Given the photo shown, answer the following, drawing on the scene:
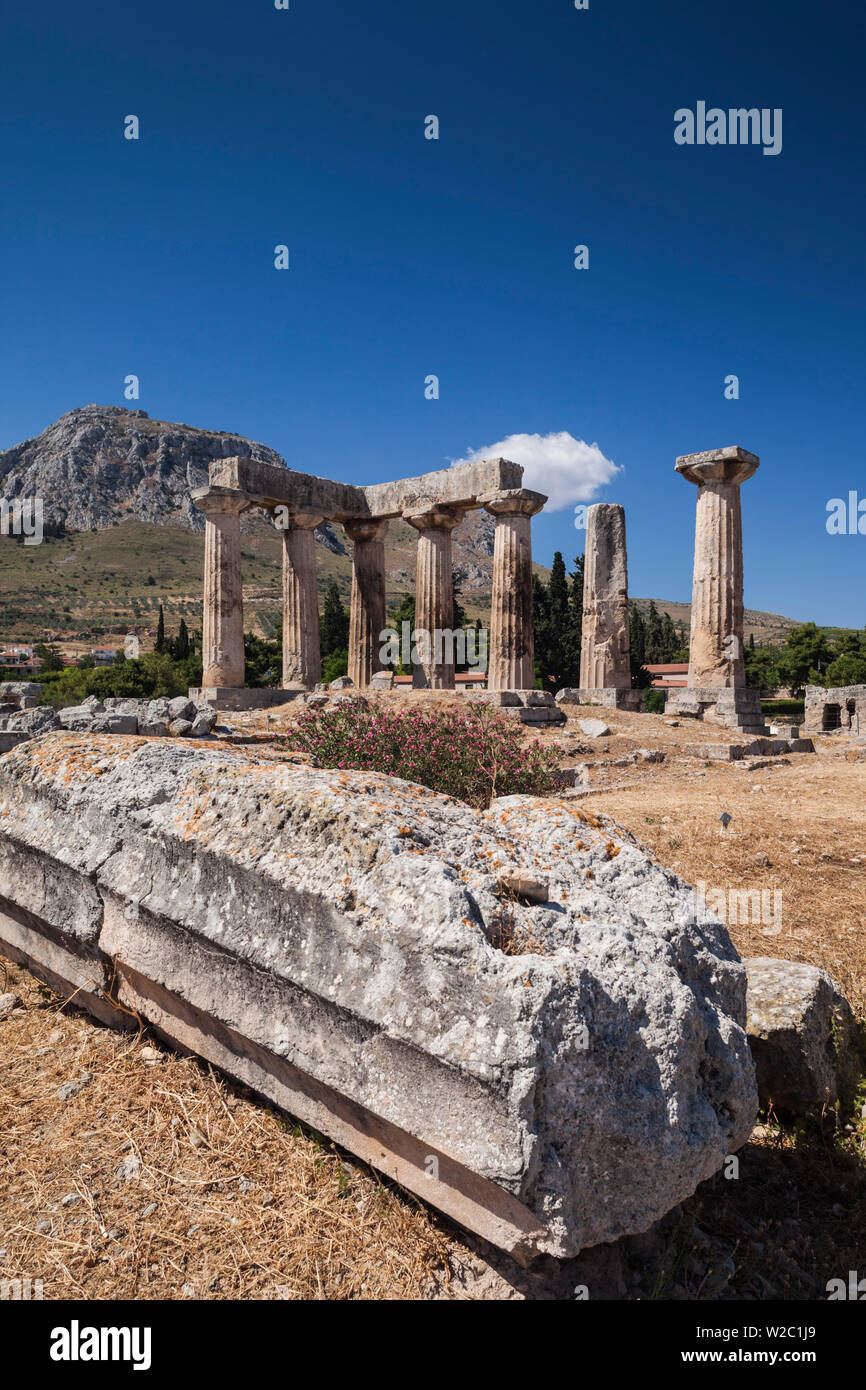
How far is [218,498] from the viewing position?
1853cm

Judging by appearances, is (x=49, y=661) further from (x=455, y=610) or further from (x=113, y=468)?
(x=113, y=468)

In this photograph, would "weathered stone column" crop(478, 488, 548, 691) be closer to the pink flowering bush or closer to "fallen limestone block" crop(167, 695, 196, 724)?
"fallen limestone block" crop(167, 695, 196, 724)

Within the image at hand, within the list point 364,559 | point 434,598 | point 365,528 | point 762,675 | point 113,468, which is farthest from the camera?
point 113,468

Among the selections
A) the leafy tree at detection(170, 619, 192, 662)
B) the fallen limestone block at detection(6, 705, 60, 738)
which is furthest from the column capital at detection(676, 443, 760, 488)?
the leafy tree at detection(170, 619, 192, 662)

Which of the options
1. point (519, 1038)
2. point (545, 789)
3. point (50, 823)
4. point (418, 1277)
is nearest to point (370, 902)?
point (519, 1038)

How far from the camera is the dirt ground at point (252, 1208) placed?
1947 millimetres

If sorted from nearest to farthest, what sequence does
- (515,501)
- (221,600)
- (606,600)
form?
(515,501) < (221,600) < (606,600)

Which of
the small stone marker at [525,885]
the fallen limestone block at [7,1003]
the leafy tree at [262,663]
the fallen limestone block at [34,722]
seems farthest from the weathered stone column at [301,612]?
the small stone marker at [525,885]

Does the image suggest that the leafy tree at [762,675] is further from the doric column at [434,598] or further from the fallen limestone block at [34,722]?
the fallen limestone block at [34,722]

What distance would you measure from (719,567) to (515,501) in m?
5.27

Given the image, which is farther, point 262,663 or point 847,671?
point 847,671

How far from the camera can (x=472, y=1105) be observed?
5.90ft

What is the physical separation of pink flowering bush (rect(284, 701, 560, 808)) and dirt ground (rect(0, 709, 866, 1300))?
14.7 ft

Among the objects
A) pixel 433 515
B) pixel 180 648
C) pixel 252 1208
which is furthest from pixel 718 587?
pixel 180 648
